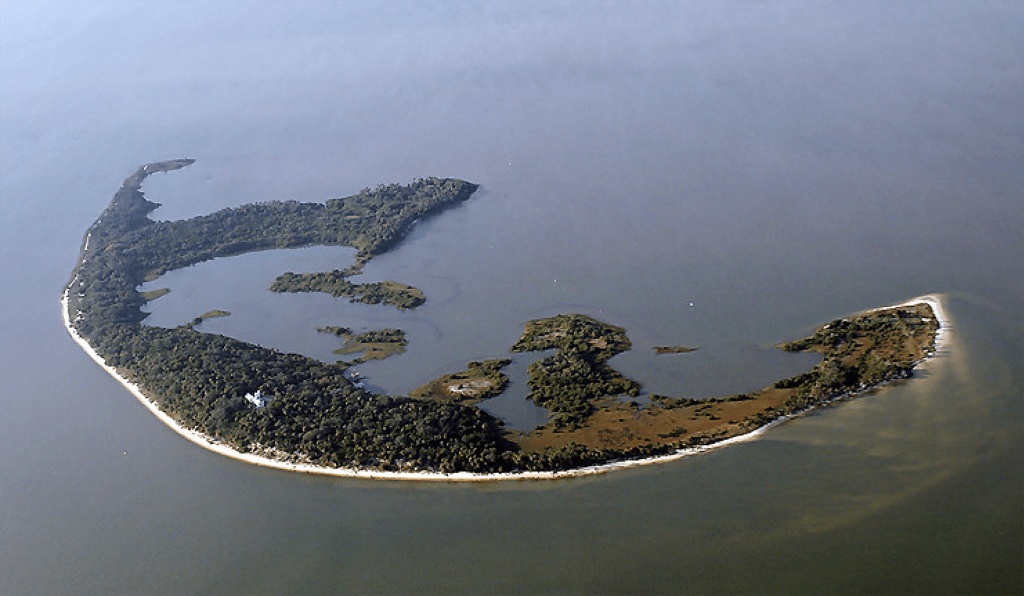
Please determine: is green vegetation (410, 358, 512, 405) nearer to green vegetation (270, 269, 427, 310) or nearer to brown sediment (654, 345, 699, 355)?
brown sediment (654, 345, 699, 355)

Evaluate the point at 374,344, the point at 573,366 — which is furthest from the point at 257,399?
the point at 573,366

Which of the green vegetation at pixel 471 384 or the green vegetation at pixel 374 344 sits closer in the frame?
the green vegetation at pixel 471 384

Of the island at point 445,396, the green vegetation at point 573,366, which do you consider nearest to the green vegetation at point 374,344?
the island at point 445,396

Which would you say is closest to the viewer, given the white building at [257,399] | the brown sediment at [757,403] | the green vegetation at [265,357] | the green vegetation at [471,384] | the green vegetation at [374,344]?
the brown sediment at [757,403]

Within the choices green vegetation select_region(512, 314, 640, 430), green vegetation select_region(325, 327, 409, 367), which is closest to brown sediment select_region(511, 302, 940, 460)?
green vegetation select_region(512, 314, 640, 430)

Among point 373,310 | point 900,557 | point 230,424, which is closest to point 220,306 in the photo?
point 373,310

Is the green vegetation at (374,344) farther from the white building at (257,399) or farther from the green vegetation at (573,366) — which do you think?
the green vegetation at (573,366)

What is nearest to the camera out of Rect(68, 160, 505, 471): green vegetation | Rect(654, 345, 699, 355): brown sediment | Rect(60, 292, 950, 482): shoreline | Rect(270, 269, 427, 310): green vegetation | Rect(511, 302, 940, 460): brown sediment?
Rect(60, 292, 950, 482): shoreline
